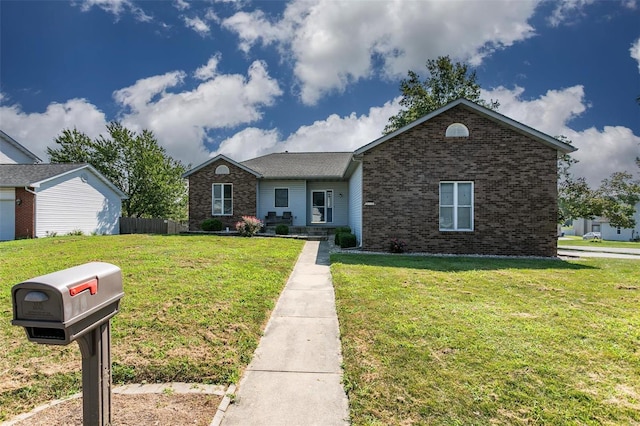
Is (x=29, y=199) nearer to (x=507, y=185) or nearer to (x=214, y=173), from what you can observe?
(x=214, y=173)

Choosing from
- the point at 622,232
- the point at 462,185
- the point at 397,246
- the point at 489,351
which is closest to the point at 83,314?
the point at 489,351

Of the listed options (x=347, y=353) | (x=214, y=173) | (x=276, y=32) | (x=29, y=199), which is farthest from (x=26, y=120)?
(x=347, y=353)

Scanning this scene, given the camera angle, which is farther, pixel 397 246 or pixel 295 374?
pixel 397 246

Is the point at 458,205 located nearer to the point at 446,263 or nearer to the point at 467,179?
the point at 467,179

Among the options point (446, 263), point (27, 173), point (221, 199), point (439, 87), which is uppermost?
point (439, 87)

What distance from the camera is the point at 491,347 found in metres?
3.76

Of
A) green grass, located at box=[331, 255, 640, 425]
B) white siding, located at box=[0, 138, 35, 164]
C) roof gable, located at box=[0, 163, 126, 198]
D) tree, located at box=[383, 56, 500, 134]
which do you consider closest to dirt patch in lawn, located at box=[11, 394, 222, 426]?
green grass, located at box=[331, 255, 640, 425]

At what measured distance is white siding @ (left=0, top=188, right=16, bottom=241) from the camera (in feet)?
54.2

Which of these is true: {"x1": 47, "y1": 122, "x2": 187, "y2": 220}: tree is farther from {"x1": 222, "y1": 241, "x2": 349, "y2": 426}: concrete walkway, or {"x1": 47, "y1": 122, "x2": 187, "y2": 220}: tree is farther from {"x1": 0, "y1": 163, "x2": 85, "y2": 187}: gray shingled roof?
{"x1": 222, "y1": 241, "x2": 349, "y2": 426}: concrete walkway

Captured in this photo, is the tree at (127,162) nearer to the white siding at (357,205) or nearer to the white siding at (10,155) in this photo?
the white siding at (10,155)

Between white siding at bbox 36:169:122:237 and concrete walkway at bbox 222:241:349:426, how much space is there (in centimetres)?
1846

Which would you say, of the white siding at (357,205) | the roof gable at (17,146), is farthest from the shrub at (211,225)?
the roof gable at (17,146)

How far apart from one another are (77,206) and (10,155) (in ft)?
37.2

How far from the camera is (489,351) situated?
3.66 metres
